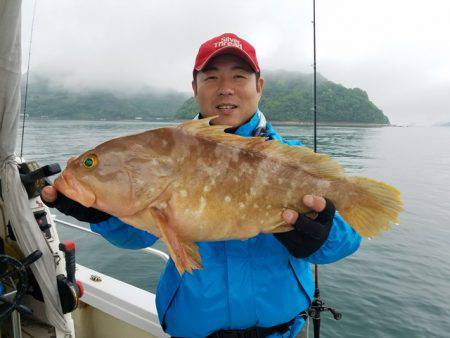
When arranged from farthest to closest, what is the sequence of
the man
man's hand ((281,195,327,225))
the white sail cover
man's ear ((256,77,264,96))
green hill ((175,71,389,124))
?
green hill ((175,71,389,124)) → man's ear ((256,77,264,96)) → the white sail cover → the man → man's hand ((281,195,327,225))

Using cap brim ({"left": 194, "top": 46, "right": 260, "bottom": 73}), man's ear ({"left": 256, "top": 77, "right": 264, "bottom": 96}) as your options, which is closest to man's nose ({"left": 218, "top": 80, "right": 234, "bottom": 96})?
cap brim ({"left": 194, "top": 46, "right": 260, "bottom": 73})

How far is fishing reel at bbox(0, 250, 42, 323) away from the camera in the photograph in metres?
2.96

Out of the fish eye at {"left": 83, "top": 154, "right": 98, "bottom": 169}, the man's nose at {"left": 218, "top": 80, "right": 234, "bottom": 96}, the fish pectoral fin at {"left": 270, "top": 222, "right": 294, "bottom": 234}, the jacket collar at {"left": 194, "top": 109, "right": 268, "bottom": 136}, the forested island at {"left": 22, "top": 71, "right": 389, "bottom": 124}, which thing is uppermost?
the forested island at {"left": 22, "top": 71, "right": 389, "bottom": 124}

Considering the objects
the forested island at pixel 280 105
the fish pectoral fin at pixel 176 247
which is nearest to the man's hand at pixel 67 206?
the fish pectoral fin at pixel 176 247

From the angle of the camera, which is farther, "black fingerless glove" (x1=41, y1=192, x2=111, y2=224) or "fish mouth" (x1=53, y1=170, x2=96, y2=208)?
"black fingerless glove" (x1=41, y1=192, x2=111, y2=224)

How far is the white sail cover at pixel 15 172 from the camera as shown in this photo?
268cm

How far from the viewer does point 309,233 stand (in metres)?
2.29

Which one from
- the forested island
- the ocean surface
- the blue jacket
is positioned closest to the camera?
the blue jacket

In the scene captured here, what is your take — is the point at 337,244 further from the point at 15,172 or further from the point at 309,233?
the point at 15,172

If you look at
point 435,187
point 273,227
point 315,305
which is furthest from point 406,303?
point 435,187

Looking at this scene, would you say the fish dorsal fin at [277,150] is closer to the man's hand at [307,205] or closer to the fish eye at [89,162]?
the man's hand at [307,205]

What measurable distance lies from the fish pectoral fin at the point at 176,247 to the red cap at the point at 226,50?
5.03 feet

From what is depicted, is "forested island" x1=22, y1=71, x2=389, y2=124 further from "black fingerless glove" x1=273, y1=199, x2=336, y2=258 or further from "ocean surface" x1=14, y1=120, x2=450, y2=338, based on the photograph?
"black fingerless glove" x1=273, y1=199, x2=336, y2=258

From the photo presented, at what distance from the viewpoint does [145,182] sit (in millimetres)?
2102
